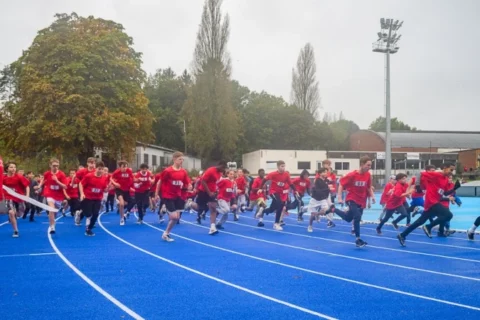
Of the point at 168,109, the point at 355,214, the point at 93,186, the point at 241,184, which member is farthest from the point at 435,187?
the point at 168,109

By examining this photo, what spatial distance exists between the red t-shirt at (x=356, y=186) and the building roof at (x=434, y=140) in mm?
59213

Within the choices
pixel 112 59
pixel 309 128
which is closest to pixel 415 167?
pixel 309 128

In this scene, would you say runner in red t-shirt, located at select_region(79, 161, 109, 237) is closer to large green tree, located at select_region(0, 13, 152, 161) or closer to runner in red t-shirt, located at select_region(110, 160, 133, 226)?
runner in red t-shirt, located at select_region(110, 160, 133, 226)

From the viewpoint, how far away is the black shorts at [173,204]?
12328 mm

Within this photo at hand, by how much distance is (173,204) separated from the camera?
12414 mm

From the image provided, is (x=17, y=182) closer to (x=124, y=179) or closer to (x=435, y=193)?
(x=124, y=179)

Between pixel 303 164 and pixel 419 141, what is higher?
pixel 419 141

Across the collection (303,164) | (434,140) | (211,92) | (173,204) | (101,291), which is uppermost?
(211,92)

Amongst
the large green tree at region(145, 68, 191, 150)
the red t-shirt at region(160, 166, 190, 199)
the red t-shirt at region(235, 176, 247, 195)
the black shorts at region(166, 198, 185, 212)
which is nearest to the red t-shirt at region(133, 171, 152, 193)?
the red t-shirt at region(160, 166, 190, 199)

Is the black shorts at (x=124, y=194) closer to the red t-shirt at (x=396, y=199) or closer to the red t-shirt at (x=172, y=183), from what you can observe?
the red t-shirt at (x=172, y=183)

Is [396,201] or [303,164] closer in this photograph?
[396,201]

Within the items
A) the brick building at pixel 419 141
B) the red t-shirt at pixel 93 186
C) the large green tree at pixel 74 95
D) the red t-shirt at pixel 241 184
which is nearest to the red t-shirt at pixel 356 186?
the red t-shirt at pixel 93 186

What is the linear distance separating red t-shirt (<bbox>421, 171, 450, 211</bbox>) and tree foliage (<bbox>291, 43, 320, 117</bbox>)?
57893 millimetres

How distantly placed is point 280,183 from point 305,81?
5526cm
